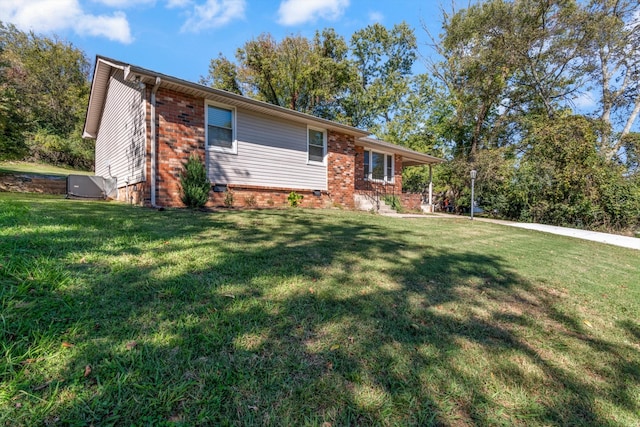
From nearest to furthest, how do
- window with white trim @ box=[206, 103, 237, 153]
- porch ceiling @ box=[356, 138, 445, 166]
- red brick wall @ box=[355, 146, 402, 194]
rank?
window with white trim @ box=[206, 103, 237, 153] → porch ceiling @ box=[356, 138, 445, 166] → red brick wall @ box=[355, 146, 402, 194]

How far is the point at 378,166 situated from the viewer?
14.9m

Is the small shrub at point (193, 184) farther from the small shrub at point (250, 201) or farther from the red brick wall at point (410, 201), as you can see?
the red brick wall at point (410, 201)

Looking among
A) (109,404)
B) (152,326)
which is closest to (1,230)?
(152,326)

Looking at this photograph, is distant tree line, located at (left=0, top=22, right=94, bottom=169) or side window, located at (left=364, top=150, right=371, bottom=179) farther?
distant tree line, located at (left=0, top=22, right=94, bottom=169)

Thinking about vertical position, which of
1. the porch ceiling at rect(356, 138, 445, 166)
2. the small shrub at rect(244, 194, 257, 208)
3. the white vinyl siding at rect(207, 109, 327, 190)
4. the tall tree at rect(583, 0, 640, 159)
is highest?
the tall tree at rect(583, 0, 640, 159)

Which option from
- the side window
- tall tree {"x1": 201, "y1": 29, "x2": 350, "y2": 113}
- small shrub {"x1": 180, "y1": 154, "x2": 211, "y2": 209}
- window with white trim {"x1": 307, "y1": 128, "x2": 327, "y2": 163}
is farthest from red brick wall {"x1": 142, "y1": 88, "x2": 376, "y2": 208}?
tall tree {"x1": 201, "y1": 29, "x2": 350, "y2": 113}

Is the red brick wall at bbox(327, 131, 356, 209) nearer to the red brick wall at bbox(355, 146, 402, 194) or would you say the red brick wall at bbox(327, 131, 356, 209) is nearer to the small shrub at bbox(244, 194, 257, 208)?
the red brick wall at bbox(355, 146, 402, 194)

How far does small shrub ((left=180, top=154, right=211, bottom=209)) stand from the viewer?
7.37 meters

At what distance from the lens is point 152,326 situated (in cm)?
182

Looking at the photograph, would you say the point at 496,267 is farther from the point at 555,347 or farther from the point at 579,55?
the point at 579,55

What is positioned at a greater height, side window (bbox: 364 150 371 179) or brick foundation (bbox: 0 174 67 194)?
side window (bbox: 364 150 371 179)

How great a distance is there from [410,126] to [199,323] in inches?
982

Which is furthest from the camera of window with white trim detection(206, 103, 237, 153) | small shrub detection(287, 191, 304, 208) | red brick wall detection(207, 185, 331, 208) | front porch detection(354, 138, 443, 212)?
A: front porch detection(354, 138, 443, 212)

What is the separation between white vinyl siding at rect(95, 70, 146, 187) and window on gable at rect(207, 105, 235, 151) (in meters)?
1.67
